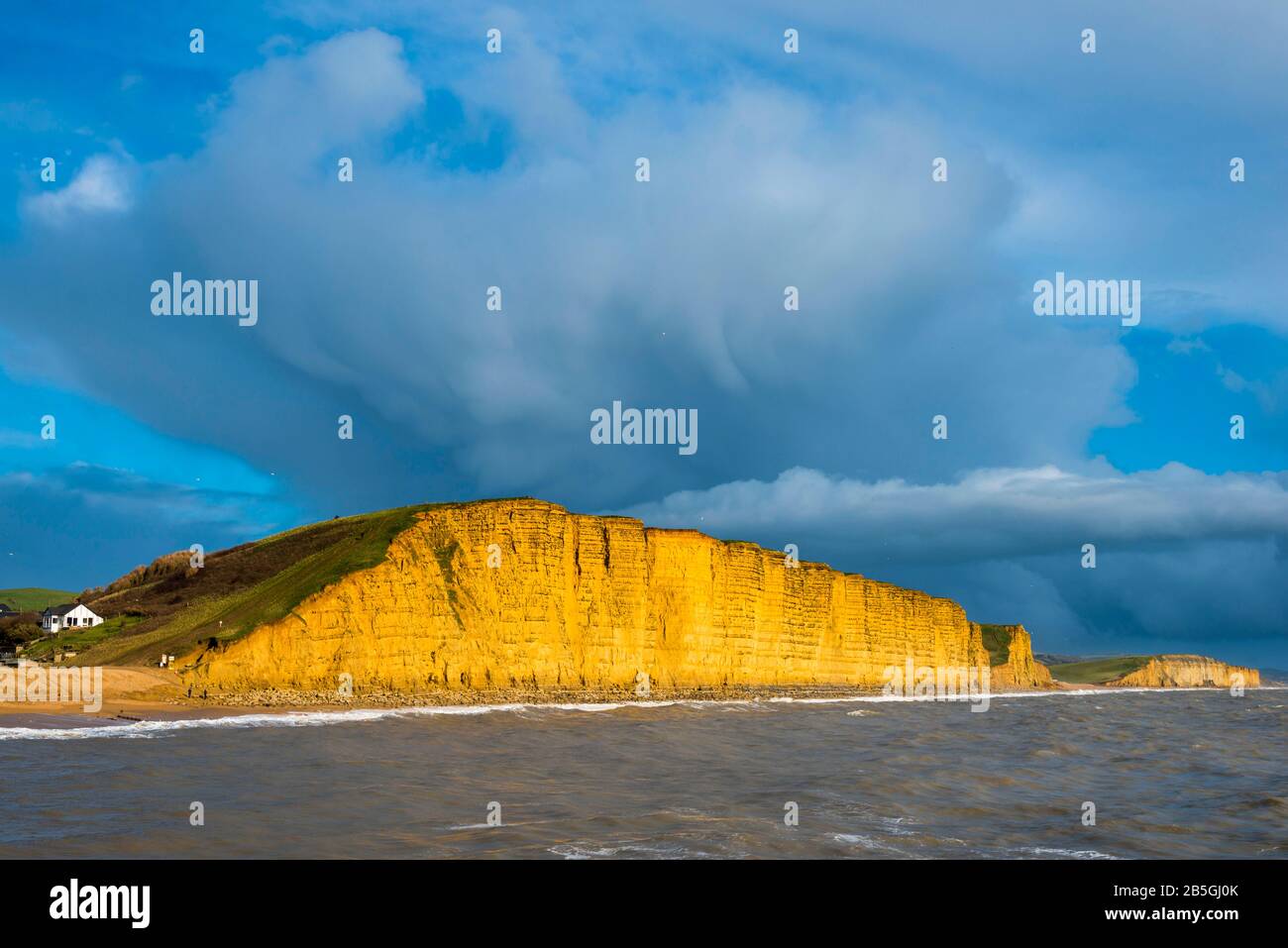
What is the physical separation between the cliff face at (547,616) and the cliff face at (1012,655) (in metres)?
69.8

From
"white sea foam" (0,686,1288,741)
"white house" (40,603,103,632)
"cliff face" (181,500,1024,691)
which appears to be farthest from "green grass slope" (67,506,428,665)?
"white sea foam" (0,686,1288,741)

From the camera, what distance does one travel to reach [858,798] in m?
18.9

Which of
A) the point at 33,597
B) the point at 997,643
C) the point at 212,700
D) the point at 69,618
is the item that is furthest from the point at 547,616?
the point at 33,597

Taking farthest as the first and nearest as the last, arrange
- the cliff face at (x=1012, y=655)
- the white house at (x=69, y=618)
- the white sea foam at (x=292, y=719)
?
the cliff face at (x=1012, y=655), the white house at (x=69, y=618), the white sea foam at (x=292, y=719)

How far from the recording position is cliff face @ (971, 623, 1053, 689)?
138500 millimetres

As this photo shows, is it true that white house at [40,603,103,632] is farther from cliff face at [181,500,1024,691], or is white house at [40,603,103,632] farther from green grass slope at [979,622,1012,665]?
green grass slope at [979,622,1012,665]

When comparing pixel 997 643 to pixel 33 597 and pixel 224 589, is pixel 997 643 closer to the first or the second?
pixel 224 589

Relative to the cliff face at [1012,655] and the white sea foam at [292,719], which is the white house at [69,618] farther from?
the cliff face at [1012,655]

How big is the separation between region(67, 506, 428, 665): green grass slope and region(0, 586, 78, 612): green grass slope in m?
78.1

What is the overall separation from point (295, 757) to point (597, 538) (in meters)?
37.2

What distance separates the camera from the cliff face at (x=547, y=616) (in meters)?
46.2

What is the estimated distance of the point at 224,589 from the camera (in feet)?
270

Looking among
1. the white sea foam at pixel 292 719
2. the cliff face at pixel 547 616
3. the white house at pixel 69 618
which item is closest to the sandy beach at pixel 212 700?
the cliff face at pixel 547 616

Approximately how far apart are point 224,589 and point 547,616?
4191cm
